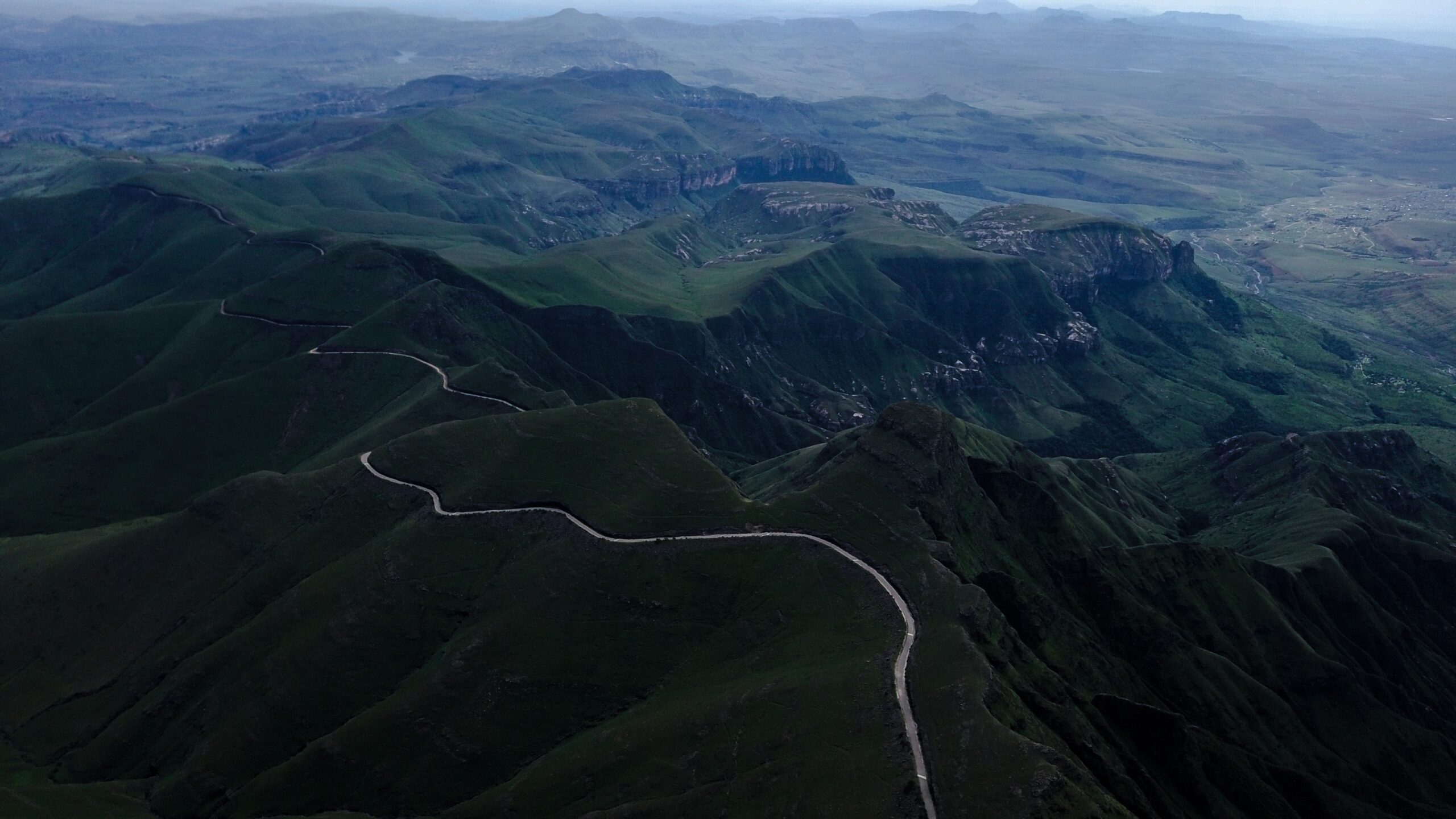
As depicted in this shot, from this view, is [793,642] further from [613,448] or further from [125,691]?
[125,691]

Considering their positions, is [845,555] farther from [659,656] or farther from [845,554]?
[659,656]

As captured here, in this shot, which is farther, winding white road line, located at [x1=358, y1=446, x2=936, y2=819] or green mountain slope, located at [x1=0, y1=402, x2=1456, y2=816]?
green mountain slope, located at [x1=0, y1=402, x2=1456, y2=816]

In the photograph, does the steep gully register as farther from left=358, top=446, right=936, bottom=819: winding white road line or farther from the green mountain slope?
the green mountain slope

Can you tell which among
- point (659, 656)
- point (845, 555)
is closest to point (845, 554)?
point (845, 555)

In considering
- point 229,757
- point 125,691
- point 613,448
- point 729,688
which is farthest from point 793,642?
point 125,691

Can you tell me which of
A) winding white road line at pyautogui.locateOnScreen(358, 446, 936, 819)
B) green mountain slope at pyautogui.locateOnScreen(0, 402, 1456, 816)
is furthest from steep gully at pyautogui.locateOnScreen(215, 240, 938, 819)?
green mountain slope at pyautogui.locateOnScreen(0, 402, 1456, 816)

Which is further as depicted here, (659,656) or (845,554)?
(845,554)

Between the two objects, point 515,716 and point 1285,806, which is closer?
point 515,716

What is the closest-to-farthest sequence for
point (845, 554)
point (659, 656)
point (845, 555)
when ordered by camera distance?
point (659, 656) < point (845, 555) < point (845, 554)

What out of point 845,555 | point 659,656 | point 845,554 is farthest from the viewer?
point 845,554
